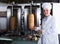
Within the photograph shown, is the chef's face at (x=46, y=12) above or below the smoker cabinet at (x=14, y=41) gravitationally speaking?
above

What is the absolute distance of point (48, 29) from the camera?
383cm

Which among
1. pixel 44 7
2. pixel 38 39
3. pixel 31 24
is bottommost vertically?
pixel 38 39

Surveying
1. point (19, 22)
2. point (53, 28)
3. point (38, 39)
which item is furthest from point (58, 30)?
point (19, 22)

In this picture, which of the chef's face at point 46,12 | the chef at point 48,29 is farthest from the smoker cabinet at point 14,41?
the chef's face at point 46,12

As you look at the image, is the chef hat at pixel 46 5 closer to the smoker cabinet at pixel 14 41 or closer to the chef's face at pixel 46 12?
the chef's face at pixel 46 12

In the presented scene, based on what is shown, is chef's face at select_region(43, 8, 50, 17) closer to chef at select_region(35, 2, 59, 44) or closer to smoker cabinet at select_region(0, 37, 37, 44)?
chef at select_region(35, 2, 59, 44)

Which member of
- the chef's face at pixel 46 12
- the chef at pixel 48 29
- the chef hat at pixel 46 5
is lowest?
the chef at pixel 48 29

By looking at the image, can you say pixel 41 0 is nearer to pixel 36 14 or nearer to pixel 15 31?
pixel 36 14

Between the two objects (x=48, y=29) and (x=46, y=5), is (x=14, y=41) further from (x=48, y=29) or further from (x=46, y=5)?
(x=46, y=5)

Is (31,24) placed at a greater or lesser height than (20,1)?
lesser

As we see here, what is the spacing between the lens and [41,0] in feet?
12.9

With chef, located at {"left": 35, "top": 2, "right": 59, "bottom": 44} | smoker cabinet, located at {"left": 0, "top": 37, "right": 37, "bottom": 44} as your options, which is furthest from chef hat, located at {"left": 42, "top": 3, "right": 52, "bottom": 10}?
smoker cabinet, located at {"left": 0, "top": 37, "right": 37, "bottom": 44}

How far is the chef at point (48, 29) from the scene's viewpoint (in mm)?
3818

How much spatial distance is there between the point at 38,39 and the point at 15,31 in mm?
381
